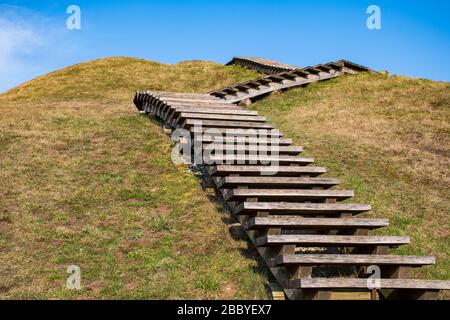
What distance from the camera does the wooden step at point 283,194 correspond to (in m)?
10.1

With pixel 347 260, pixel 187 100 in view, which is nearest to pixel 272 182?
pixel 347 260

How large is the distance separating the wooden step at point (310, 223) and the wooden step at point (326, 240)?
321mm

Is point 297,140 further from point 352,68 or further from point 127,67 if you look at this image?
point 127,67

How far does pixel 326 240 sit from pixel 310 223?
52 centimetres

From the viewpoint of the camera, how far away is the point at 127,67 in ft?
138

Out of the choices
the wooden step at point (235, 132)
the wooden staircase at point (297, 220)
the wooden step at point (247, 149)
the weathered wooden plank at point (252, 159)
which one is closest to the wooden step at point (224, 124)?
the wooden staircase at point (297, 220)

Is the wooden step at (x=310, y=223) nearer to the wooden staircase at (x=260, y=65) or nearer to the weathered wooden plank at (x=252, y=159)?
the weathered wooden plank at (x=252, y=159)

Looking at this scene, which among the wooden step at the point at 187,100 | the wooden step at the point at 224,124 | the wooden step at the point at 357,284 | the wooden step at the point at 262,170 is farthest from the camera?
the wooden step at the point at 187,100

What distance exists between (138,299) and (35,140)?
36.7 ft

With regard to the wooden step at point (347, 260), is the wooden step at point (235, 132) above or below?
above

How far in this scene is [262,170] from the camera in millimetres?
11414

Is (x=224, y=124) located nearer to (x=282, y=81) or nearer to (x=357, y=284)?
(x=357, y=284)
